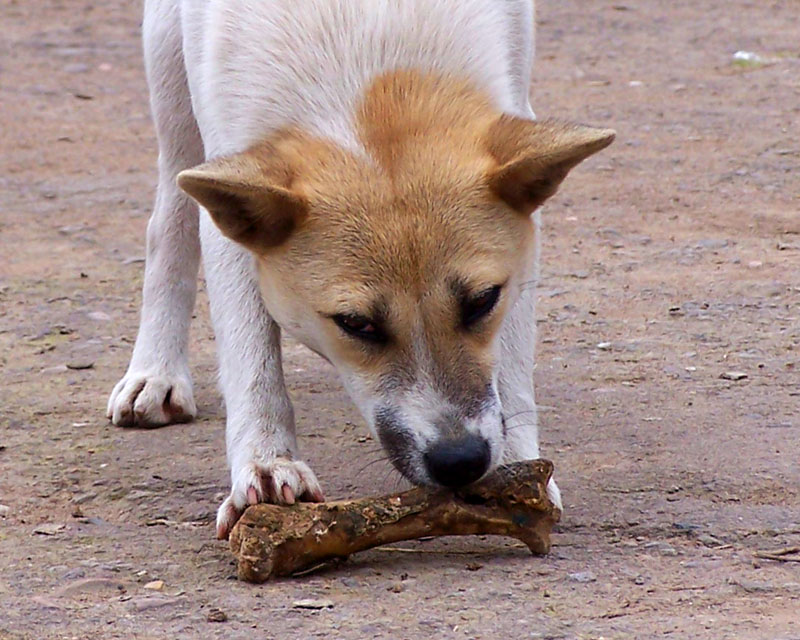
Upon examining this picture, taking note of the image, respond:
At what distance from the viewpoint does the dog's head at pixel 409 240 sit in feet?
11.2

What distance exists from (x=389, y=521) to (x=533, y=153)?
927mm

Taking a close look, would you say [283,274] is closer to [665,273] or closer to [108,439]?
[108,439]

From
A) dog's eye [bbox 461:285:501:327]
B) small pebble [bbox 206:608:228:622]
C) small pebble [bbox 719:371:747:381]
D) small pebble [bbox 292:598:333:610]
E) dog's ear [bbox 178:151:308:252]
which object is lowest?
small pebble [bbox 292:598:333:610]

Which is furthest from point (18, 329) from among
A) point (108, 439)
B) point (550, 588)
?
point (550, 588)

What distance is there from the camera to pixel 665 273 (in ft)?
20.1

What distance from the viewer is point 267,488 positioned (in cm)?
368

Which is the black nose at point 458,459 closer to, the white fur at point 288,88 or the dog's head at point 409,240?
the dog's head at point 409,240

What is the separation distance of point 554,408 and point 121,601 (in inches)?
72.8

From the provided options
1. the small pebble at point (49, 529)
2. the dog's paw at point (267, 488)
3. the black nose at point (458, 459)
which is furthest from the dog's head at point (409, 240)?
the small pebble at point (49, 529)

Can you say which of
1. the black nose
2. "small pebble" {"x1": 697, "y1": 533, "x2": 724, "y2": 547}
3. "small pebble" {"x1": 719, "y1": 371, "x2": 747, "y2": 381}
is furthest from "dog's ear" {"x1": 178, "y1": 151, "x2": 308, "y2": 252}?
"small pebble" {"x1": 719, "y1": 371, "x2": 747, "y2": 381}

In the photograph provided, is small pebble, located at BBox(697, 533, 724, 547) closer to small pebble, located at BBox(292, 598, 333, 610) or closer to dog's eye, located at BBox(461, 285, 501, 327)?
dog's eye, located at BBox(461, 285, 501, 327)

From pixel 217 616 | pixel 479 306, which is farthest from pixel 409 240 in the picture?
pixel 217 616

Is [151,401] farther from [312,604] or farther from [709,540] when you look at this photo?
[709,540]

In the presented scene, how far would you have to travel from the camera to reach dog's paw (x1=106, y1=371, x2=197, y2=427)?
4844 millimetres
